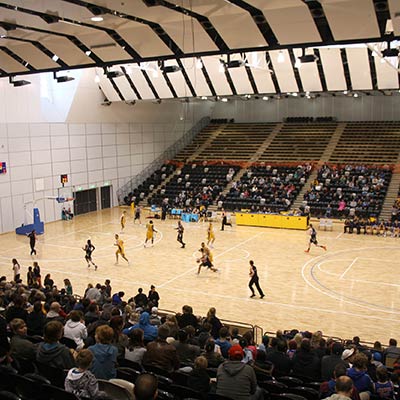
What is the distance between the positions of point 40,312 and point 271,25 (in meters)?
8.00

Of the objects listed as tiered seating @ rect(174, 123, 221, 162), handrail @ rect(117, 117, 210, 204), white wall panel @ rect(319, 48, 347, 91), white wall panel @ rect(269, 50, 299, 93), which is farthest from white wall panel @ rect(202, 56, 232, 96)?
handrail @ rect(117, 117, 210, 204)

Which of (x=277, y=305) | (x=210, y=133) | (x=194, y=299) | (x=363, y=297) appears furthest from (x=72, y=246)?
(x=210, y=133)

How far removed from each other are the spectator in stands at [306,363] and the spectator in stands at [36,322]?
160 inches

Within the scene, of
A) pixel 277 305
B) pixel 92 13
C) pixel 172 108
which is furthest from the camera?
pixel 172 108

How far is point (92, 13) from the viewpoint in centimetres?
1163

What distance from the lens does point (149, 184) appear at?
1578 inches

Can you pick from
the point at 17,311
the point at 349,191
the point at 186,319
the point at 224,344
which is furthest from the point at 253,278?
the point at 349,191

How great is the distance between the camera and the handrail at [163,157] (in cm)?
3969

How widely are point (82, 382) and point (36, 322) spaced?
3.79m

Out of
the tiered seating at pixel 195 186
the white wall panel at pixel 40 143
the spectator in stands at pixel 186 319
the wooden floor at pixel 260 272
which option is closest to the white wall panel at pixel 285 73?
the tiered seating at pixel 195 186

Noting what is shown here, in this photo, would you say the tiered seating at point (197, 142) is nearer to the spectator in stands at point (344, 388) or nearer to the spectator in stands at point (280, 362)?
the spectator in stands at point (280, 362)

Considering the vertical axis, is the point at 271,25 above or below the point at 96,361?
above

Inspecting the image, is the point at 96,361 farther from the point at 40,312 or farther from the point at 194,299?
the point at 194,299

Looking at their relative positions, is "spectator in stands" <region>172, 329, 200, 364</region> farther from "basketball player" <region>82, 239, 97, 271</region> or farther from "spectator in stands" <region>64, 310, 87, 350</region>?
"basketball player" <region>82, 239, 97, 271</region>
